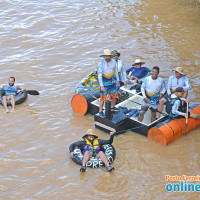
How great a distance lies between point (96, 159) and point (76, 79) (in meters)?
5.46

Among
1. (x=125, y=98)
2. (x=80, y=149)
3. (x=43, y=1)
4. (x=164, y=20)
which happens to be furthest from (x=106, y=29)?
(x=80, y=149)

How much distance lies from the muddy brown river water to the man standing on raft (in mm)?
1001

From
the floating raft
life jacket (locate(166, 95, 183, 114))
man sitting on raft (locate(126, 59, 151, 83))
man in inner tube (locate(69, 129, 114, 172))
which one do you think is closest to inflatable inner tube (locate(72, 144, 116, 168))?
man in inner tube (locate(69, 129, 114, 172))

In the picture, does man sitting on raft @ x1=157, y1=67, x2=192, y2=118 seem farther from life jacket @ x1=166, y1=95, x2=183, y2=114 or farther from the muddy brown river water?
the muddy brown river water

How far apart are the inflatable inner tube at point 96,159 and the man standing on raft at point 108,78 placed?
131 cm

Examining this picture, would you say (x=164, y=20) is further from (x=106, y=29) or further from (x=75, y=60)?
(x=75, y=60)

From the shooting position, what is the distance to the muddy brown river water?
904 centimetres

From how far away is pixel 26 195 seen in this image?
8688mm

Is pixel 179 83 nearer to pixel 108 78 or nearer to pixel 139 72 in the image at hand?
pixel 108 78

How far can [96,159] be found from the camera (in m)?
9.48

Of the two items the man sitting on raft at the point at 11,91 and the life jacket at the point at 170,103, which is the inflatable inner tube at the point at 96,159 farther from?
the man sitting on raft at the point at 11,91

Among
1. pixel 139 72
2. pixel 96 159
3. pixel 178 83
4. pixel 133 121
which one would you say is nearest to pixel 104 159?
pixel 96 159

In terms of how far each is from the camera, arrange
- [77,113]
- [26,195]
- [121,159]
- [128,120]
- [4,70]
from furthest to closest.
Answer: [4,70], [77,113], [128,120], [121,159], [26,195]

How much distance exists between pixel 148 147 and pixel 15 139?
12.4ft
